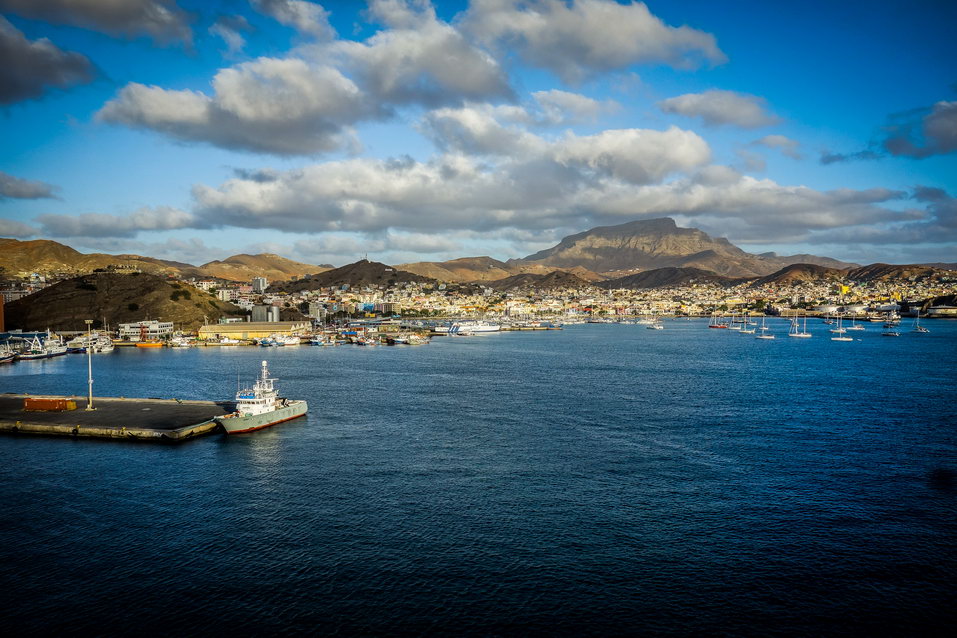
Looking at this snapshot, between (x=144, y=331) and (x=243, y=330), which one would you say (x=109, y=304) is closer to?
(x=144, y=331)

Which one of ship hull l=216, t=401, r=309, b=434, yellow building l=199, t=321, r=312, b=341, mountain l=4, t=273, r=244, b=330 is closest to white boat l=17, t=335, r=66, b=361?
yellow building l=199, t=321, r=312, b=341

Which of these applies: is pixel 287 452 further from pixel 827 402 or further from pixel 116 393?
pixel 827 402

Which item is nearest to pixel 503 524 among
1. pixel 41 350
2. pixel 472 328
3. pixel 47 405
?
pixel 47 405

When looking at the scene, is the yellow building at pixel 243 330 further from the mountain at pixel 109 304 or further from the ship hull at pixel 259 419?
the ship hull at pixel 259 419

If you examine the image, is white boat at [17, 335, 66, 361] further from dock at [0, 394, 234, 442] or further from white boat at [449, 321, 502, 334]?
white boat at [449, 321, 502, 334]

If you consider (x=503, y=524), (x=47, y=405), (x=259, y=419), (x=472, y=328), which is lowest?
(x=503, y=524)

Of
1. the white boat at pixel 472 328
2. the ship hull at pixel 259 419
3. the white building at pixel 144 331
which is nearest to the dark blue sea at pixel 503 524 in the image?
the ship hull at pixel 259 419

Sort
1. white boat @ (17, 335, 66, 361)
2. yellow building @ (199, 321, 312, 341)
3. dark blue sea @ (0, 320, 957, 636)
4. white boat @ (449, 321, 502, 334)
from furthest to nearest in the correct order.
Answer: white boat @ (449, 321, 502, 334)
yellow building @ (199, 321, 312, 341)
white boat @ (17, 335, 66, 361)
dark blue sea @ (0, 320, 957, 636)
